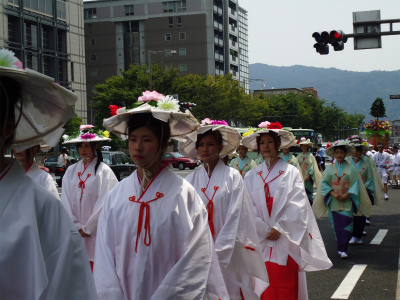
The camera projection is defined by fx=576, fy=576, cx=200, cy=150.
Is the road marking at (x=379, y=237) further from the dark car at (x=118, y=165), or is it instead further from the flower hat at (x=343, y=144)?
the dark car at (x=118, y=165)

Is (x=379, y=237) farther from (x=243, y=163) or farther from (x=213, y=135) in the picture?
(x=213, y=135)

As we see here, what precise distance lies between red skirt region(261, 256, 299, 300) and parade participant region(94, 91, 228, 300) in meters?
2.45

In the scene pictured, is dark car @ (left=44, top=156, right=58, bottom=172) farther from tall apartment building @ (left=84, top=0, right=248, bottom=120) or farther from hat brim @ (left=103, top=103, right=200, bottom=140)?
tall apartment building @ (left=84, top=0, right=248, bottom=120)

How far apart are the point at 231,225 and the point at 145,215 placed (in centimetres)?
180

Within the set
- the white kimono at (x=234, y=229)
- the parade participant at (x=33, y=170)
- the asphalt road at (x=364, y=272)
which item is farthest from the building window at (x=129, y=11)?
the white kimono at (x=234, y=229)

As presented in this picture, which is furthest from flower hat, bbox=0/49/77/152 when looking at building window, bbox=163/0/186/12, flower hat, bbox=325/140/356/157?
building window, bbox=163/0/186/12

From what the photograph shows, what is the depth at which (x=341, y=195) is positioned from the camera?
9812 mm

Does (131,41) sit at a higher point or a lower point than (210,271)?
higher

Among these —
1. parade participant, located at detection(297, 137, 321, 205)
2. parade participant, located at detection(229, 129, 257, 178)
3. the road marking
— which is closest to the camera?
the road marking

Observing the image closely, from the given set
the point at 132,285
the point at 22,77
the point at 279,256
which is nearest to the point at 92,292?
the point at 22,77

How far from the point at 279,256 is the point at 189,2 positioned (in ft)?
245

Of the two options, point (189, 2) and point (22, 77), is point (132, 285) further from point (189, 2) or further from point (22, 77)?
point (189, 2)

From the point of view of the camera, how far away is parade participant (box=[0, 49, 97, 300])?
6.51 ft

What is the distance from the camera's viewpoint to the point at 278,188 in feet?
20.6
